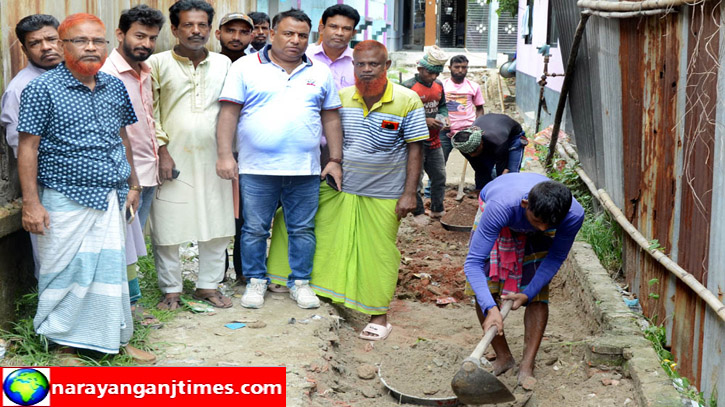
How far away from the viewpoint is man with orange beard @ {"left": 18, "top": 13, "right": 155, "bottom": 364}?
3.71 m

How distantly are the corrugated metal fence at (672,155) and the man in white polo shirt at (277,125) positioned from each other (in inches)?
78.8

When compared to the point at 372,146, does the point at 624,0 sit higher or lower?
higher

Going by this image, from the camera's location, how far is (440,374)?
4.54 m

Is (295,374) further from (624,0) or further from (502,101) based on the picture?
(502,101)

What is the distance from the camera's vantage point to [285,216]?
5.22 metres

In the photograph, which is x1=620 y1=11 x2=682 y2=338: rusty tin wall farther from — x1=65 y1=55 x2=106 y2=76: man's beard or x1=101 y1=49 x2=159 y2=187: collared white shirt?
x1=65 y1=55 x2=106 y2=76: man's beard

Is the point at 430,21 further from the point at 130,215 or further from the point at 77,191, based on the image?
the point at 77,191

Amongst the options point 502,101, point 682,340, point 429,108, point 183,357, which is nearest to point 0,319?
point 183,357

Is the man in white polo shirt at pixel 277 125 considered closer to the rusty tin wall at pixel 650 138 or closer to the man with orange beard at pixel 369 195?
the man with orange beard at pixel 369 195

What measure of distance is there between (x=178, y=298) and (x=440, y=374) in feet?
5.77

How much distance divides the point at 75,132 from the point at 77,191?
0.29m

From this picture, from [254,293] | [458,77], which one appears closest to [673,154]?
[254,293]

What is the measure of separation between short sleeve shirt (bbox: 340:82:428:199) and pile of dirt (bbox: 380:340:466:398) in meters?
1.02

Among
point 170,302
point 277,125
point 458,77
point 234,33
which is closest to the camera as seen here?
point 277,125
